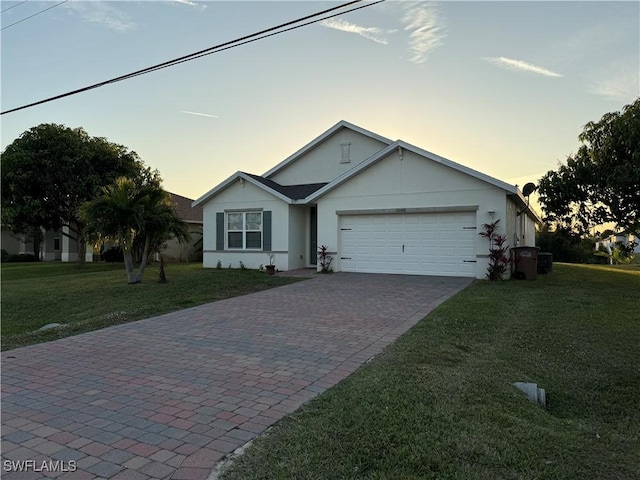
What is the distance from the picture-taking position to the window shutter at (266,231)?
19.0 m

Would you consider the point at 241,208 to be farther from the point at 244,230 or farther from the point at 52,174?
the point at 52,174

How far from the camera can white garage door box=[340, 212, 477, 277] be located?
1535 centimetres

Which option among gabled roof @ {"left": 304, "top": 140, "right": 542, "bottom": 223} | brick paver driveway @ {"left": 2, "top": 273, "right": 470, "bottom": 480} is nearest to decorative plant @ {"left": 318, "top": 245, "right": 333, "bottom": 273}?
gabled roof @ {"left": 304, "top": 140, "right": 542, "bottom": 223}

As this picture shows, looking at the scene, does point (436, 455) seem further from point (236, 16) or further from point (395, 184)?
point (395, 184)

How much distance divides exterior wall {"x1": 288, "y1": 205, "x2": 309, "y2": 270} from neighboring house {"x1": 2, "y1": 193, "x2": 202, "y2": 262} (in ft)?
31.8

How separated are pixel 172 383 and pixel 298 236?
14.4 metres

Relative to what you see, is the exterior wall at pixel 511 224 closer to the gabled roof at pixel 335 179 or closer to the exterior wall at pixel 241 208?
the gabled roof at pixel 335 179

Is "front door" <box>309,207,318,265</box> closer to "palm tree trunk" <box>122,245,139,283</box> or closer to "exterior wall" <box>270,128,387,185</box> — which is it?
"exterior wall" <box>270,128,387,185</box>

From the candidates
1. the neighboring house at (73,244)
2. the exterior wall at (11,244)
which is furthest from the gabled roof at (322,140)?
the exterior wall at (11,244)

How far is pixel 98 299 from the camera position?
12.3 m

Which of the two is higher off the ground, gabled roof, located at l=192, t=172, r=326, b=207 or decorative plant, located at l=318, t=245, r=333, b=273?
gabled roof, located at l=192, t=172, r=326, b=207

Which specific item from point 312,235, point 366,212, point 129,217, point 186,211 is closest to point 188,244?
point 186,211

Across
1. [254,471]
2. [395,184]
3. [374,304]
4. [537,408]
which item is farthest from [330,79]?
[254,471]

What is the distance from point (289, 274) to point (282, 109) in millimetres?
6217
